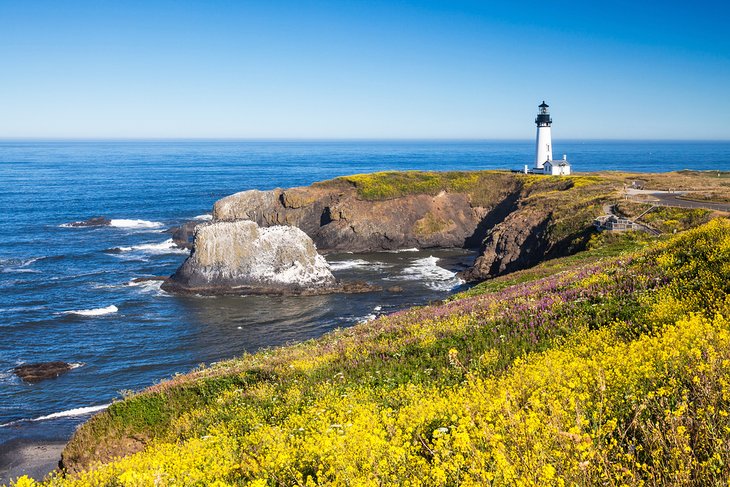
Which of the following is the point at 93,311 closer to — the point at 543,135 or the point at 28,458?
the point at 28,458

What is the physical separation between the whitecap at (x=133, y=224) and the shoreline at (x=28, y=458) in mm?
62881

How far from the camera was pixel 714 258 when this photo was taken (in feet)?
46.8

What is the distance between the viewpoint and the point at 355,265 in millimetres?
65562

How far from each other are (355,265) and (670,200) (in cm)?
3496

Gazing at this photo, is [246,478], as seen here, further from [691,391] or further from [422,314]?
[422,314]

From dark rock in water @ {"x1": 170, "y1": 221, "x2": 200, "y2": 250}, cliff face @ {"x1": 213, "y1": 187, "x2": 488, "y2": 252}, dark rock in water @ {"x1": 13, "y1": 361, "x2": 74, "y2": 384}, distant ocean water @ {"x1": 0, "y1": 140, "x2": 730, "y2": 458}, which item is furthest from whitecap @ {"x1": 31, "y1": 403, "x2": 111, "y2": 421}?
cliff face @ {"x1": 213, "y1": 187, "x2": 488, "y2": 252}

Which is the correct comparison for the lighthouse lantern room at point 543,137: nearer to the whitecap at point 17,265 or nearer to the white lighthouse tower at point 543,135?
the white lighthouse tower at point 543,135

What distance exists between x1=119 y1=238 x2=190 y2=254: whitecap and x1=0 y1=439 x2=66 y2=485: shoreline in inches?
1764

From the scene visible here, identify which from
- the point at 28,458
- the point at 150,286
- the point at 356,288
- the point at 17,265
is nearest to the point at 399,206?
the point at 356,288

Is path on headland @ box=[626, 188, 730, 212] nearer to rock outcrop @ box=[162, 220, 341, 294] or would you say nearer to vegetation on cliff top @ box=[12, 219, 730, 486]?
vegetation on cliff top @ box=[12, 219, 730, 486]

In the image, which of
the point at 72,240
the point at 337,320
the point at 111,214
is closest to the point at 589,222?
the point at 337,320

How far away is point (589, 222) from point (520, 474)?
42.9 metres

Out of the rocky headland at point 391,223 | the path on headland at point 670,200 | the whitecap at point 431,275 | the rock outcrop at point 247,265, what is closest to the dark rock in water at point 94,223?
the rocky headland at point 391,223

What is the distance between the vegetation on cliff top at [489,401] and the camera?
615 centimetres
